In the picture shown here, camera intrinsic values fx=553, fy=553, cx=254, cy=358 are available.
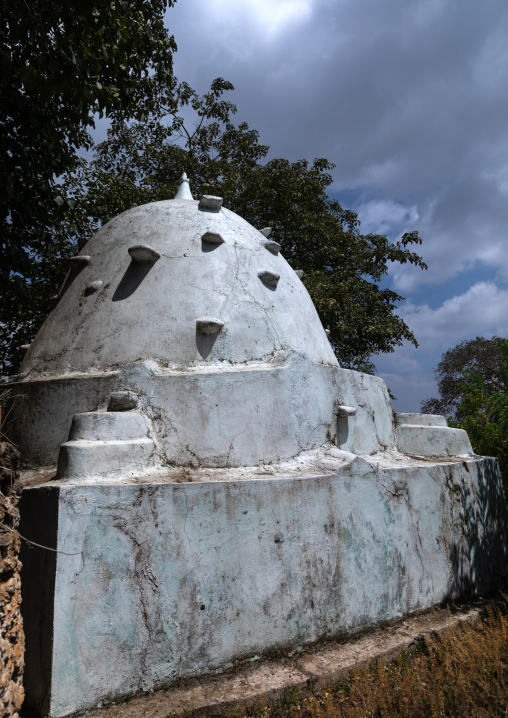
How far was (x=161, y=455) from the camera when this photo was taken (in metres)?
4.04

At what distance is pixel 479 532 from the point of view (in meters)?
5.70

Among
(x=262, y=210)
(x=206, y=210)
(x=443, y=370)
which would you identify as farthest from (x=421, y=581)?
(x=443, y=370)

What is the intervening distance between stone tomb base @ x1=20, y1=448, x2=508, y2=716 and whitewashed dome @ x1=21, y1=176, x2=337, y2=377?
3.67ft

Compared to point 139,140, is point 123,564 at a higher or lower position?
lower

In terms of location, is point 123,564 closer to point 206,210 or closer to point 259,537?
point 259,537

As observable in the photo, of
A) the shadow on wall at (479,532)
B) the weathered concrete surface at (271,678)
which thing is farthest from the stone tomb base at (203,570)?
the shadow on wall at (479,532)

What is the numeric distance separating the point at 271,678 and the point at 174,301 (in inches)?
114

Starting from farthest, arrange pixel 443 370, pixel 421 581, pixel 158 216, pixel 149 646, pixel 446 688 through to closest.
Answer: pixel 443 370, pixel 158 216, pixel 421 581, pixel 446 688, pixel 149 646

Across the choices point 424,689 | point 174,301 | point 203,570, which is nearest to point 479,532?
point 424,689

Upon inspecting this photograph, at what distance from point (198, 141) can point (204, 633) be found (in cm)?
1278

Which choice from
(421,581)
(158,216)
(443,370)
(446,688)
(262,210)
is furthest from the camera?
(443,370)

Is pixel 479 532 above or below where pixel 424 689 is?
above

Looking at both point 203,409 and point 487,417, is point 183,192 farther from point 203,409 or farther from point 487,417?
point 487,417

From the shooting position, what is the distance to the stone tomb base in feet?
10.5
